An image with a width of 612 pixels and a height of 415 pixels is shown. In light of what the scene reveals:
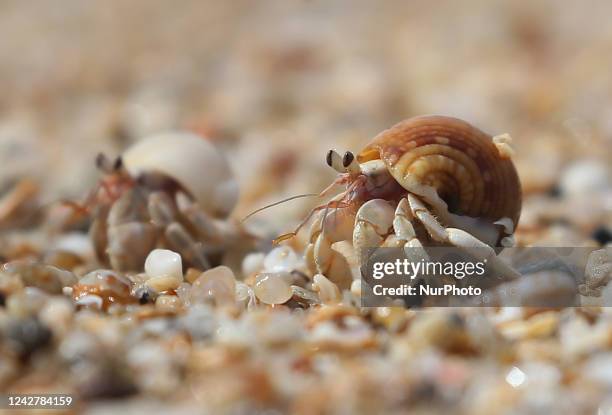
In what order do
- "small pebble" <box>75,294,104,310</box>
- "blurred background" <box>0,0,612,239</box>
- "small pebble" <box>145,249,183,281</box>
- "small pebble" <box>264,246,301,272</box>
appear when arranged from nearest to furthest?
1. "small pebble" <box>75,294,104,310</box>
2. "small pebble" <box>145,249,183,281</box>
3. "small pebble" <box>264,246,301,272</box>
4. "blurred background" <box>0,0,612,239</box>

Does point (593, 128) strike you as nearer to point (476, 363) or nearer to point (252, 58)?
point (252, 58)

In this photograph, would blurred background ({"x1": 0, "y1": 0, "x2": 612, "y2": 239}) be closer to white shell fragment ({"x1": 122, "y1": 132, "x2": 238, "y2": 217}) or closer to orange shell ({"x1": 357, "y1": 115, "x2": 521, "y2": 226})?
white shell fragment ({"x1": 122, "y1": 132, "x2": 238, "y2": 217})

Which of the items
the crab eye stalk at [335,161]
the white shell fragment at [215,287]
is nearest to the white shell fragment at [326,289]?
the white shell fragment at [215,287]

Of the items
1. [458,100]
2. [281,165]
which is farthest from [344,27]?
[281,165]

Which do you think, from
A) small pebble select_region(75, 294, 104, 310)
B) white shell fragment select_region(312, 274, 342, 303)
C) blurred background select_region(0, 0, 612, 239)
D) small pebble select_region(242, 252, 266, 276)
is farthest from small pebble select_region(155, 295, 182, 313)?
blurred background select_region(0, 0, 612, 239)

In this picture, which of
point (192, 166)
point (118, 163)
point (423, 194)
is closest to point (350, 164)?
point (423, 194)

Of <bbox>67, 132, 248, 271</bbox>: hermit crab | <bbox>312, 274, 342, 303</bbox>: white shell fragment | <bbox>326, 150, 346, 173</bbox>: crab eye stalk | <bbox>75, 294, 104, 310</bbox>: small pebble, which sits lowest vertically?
<bbox>312, 274, 342, 303</bbox>: white shell fragment

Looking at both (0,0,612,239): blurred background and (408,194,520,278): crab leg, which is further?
(0,0,612,239): blurred background
